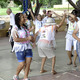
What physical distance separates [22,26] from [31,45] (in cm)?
49

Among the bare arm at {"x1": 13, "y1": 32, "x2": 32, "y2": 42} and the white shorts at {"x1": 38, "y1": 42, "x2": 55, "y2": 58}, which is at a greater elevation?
the bare arm at {"x1": 13, "y1": 32, "x2": 32, "y2": 42}

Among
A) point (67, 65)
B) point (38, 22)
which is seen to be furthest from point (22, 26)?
point (38, 22)

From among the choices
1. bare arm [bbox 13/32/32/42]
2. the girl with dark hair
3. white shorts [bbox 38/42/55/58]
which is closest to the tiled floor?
white shorts [bbox 38/42/55/58]

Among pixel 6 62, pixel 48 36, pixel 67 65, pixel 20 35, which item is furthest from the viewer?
pixel 6 62

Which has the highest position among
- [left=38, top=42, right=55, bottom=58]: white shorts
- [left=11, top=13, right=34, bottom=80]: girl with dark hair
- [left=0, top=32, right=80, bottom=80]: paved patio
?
[left=11, top=13, right=34, bottom=80]: girl with dark hair

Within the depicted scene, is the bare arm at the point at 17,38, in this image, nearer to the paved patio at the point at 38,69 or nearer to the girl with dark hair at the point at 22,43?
the girl with dark hair at the point at 22,43

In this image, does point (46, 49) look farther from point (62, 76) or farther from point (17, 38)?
point (17, 38)

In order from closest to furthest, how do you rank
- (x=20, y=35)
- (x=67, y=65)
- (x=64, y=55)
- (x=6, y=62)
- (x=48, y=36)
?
(x=20, y=35) < (x=48, y=36) < (x=67, y=65) < (x=6, y=62) < (x=64, y=55)

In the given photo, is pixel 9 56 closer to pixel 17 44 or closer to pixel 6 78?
pixel 6 78

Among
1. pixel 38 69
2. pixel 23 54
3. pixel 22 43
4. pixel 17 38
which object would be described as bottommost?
pixel 38 69

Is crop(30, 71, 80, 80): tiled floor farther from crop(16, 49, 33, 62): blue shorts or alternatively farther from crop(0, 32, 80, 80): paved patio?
crop(16, 49, 33, 62): blue shorts

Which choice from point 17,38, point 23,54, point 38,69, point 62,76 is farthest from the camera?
point 38,69

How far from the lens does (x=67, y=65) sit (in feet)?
23.4

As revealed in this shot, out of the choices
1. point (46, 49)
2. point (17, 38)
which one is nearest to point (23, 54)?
point (17, 38)
